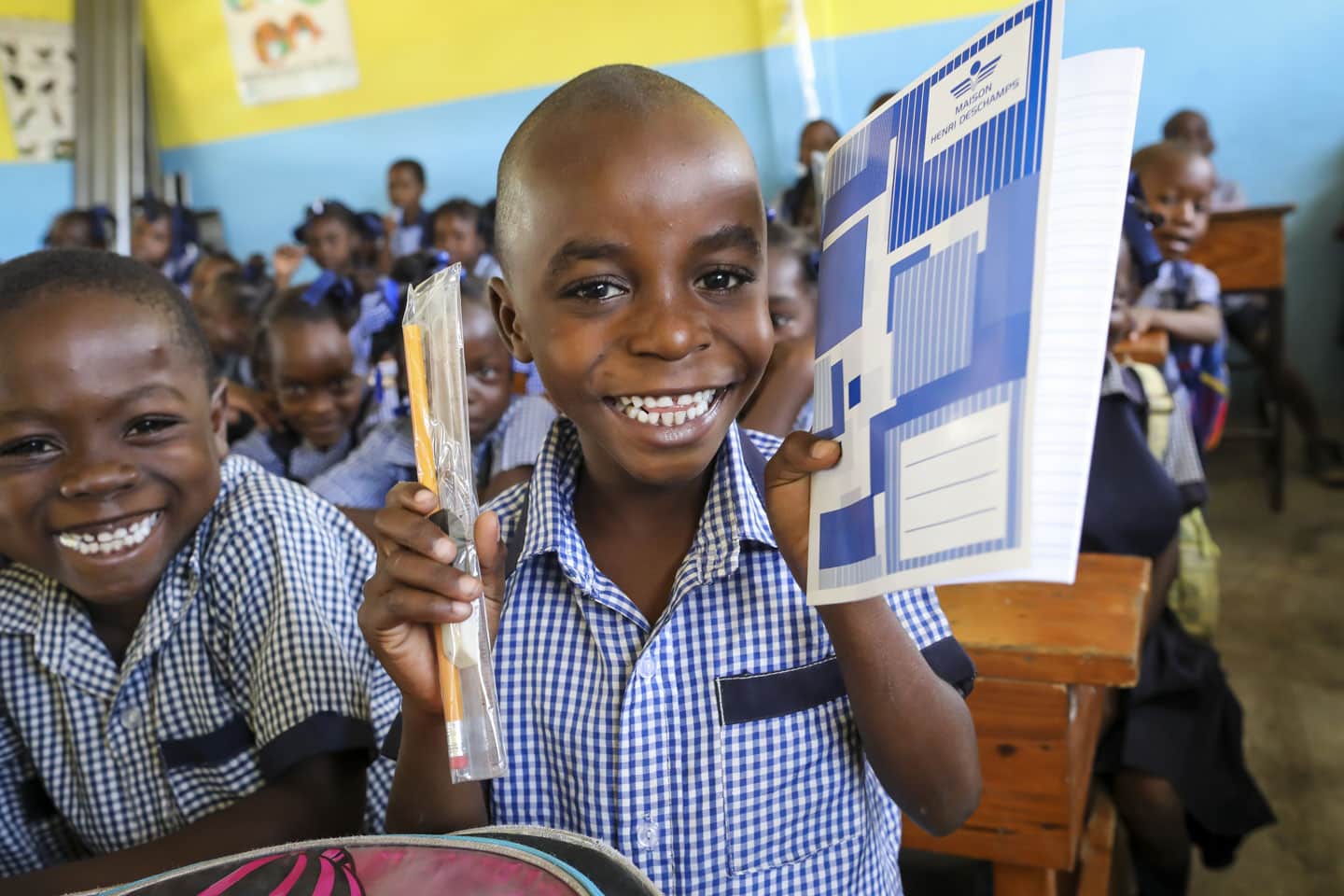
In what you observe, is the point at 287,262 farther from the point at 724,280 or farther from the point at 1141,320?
the point at 724,280

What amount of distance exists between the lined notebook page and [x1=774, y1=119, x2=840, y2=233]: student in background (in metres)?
2.90

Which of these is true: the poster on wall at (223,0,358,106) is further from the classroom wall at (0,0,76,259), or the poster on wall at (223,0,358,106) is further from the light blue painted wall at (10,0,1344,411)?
the classroom wall at (0,0,76,259)

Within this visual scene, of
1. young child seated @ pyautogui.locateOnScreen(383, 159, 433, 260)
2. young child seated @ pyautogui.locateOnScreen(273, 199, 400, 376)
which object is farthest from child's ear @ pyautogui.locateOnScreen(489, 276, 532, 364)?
young child seated @ pyautogui.locateOnScreen(383, 159, 433, 260)

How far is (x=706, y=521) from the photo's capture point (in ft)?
2.69

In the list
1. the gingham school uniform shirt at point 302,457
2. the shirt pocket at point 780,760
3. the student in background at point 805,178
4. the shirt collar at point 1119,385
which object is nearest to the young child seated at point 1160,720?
the shirt collar at point 1119,385

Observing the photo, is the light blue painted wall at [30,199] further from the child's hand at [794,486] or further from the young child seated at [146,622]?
the child's hand at [794,486]

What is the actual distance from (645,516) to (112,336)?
1.64ft

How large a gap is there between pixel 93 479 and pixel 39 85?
7.35 meters

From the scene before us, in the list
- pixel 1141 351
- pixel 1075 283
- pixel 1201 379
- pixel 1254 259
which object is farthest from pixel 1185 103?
pixel 1075 283

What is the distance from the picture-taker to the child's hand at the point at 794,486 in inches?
22.1

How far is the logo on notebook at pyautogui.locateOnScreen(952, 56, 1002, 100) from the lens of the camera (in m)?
0.47

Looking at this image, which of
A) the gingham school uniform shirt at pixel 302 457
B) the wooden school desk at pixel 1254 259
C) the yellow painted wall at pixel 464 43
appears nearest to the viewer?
the gingham school uniform shirt at pixel 302 457

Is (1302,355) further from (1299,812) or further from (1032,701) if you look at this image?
(1032,701)

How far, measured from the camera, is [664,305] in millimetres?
732
